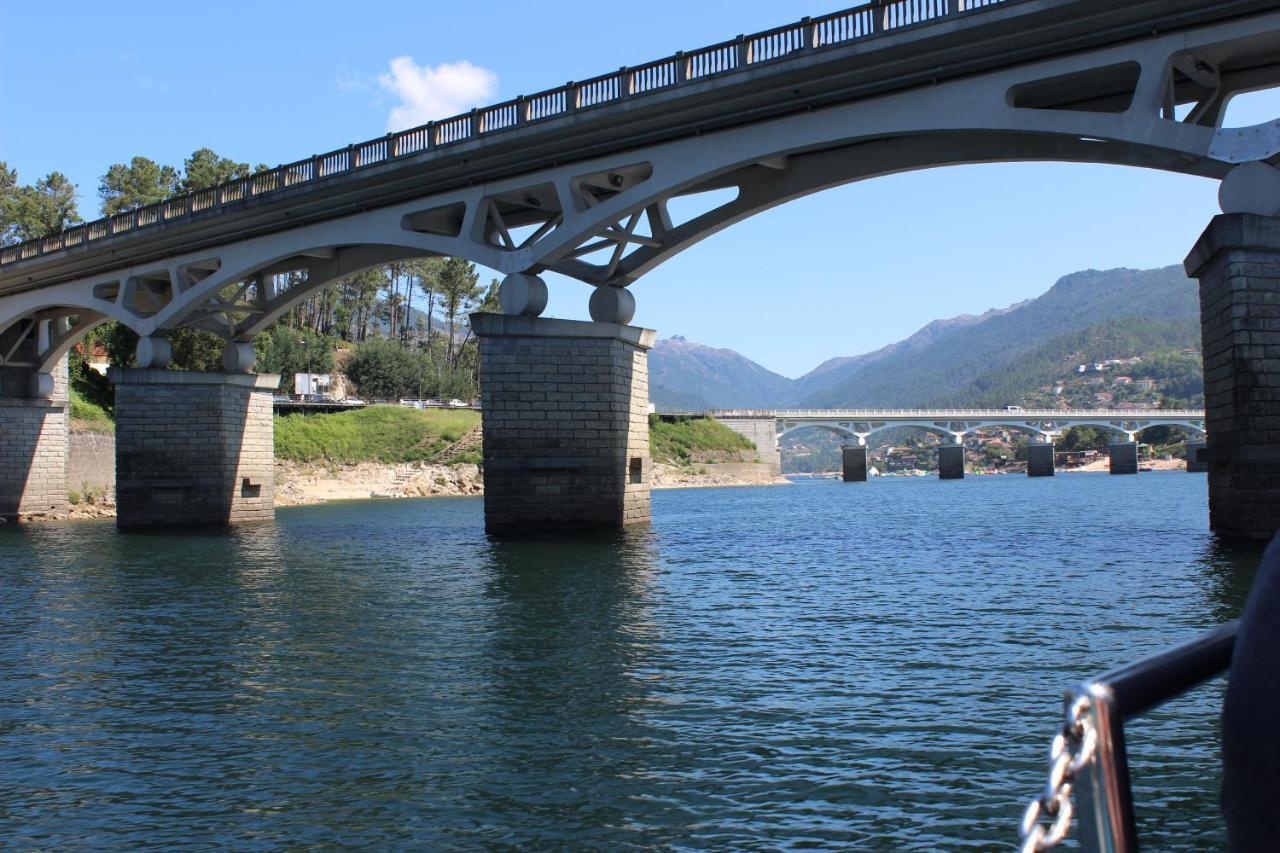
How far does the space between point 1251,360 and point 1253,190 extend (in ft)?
11.0

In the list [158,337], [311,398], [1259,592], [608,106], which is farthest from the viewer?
[311,398]

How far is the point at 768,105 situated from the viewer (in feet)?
93.6

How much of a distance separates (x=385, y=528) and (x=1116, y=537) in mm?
23735

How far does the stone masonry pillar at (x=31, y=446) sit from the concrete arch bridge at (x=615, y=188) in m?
6.30

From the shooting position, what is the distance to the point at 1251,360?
2131cm

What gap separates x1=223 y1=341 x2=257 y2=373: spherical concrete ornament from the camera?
45.9 m

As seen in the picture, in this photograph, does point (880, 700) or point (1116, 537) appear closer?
point (880, 700)

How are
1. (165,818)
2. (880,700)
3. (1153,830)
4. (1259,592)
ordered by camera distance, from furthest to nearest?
Result: (880,700) < (165,818) < (1153,830) < (1259,592)

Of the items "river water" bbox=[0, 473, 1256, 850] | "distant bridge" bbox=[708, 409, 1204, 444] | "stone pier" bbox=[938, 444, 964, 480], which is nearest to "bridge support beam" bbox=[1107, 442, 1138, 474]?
"stone pier" bbox=[938, 444, 964, 480]

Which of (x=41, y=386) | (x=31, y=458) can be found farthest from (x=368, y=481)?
(x=31, y=458)

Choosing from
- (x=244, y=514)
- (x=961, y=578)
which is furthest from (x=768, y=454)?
(x=961, y=578)

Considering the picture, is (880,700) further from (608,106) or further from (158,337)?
(158,337)

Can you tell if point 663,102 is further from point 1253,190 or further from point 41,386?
point 41,386

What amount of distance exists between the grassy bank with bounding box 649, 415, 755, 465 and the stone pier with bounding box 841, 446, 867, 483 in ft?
45.9
